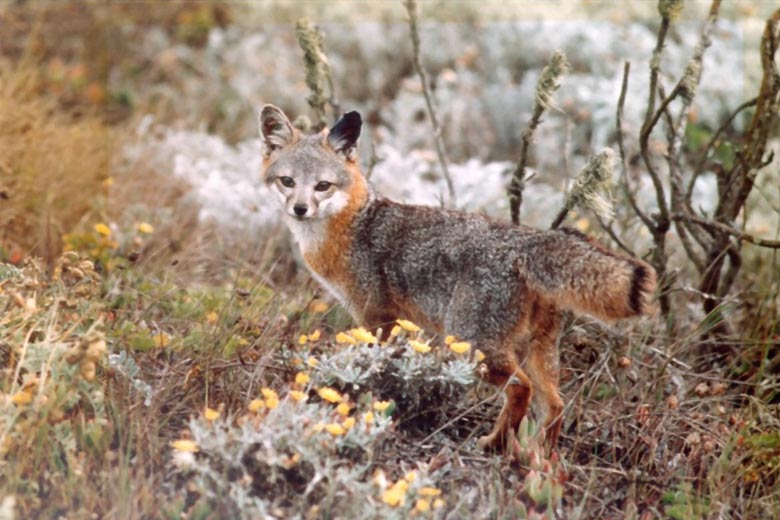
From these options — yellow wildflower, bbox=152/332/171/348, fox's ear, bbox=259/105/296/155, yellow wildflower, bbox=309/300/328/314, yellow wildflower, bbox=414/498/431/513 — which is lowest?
yellow wildflower, bbox=309/300/328/314

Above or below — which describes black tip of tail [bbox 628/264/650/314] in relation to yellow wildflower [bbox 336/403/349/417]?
above

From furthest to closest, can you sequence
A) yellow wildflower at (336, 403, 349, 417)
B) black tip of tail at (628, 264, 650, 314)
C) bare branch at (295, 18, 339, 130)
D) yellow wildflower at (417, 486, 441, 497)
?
bare branch at (295, 18, 339, 130) < black tip of tail at (628, 264, 650, 314) < yellow wildflower at (336, 403, 349, 417) < yellow wildflower at (417, 486, 441, 497)

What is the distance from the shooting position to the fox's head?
5242mm

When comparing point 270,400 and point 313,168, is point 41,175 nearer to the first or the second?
point 313,168

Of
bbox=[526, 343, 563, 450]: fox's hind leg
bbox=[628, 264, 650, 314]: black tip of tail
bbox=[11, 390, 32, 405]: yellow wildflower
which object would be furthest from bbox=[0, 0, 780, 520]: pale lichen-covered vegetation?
bbox=[628, 264, 650, 314]: black tip of tail

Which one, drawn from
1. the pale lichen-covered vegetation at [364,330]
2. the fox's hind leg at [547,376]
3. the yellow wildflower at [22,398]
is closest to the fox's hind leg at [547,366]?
the fox's hind leg at [547,376]

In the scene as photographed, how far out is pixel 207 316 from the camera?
519 cm

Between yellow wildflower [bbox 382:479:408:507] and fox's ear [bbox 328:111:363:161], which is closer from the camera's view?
yellow wildflower [bbox 382:479:408:507]

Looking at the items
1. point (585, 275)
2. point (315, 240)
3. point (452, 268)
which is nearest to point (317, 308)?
point (315, 240)

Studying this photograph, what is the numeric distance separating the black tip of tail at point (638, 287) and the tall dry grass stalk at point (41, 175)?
3431 millimetres

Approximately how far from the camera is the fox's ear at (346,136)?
538cm

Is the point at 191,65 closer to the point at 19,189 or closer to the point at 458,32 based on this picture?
the point at 458,32

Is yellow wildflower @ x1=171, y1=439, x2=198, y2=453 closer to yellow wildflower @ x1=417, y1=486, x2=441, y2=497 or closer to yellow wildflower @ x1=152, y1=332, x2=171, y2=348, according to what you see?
yellow wildflower @ x1=417, y1=486, x2=441, y2=497

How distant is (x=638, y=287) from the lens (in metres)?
4.15
